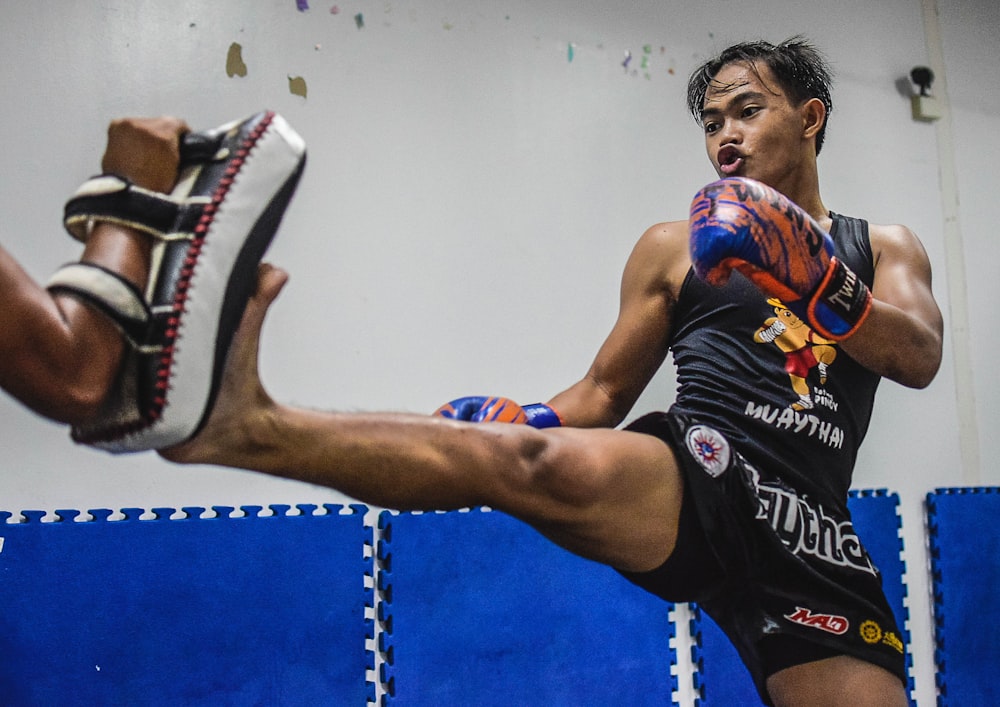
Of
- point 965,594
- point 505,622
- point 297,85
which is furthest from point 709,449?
point 965,594

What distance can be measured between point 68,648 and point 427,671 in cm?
98

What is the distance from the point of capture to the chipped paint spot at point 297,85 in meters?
2.92

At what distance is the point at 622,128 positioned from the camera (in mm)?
3506

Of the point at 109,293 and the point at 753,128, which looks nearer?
the point at 109,293

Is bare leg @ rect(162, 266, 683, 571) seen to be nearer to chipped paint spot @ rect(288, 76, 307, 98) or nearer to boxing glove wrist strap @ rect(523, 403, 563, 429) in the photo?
boxing glove wrist strap @ rect(523, 403, 563, 429)

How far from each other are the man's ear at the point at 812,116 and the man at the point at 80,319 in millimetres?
1467

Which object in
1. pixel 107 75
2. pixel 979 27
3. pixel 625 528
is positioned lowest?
pixel 625 528

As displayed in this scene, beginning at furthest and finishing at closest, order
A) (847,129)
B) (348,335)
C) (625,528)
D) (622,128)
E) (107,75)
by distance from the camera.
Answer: (847,129), (622,128), (348,335), (107,75), (625,528)

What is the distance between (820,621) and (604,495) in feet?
2.01

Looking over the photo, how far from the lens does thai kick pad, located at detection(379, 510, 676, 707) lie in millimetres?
2824

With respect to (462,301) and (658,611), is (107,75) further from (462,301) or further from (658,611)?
(658,611)

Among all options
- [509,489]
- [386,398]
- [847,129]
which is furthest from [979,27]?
[509,489]

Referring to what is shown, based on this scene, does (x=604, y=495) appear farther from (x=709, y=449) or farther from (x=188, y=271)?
(x=188, y=271)

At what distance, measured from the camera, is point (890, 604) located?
362 centimetres
